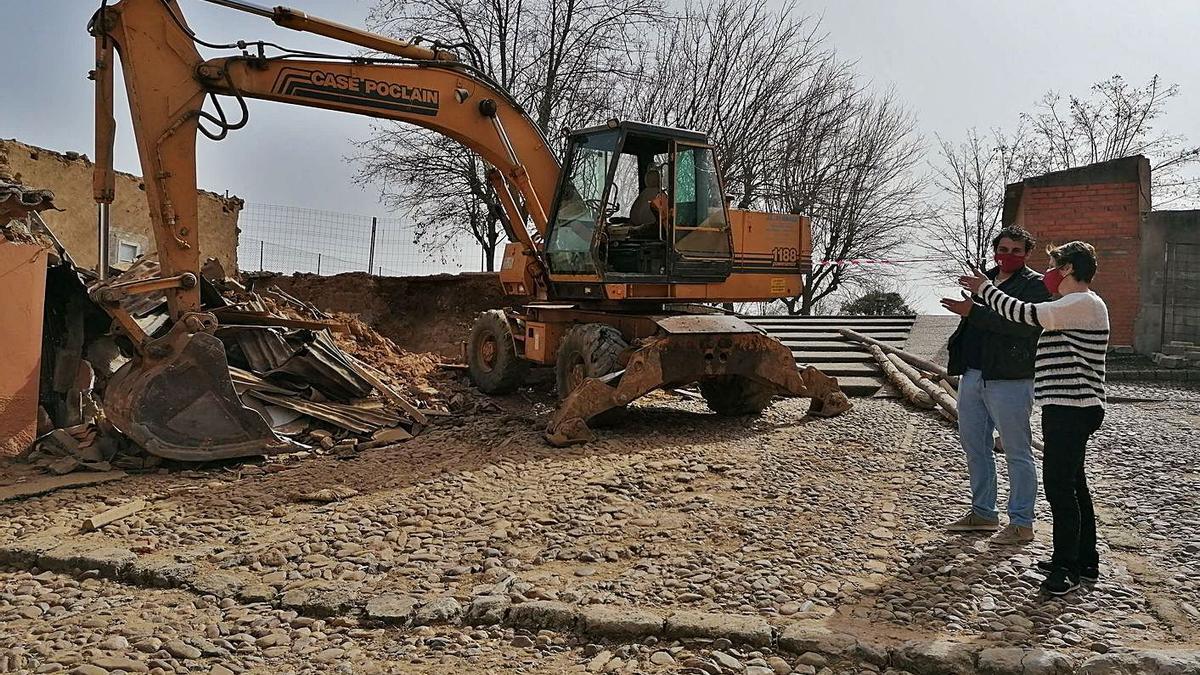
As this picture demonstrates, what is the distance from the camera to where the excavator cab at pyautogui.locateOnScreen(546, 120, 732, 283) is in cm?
809

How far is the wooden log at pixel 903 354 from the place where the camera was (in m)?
10.4

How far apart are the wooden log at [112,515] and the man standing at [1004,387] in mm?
4829

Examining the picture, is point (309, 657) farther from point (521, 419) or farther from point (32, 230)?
point (32, 230)

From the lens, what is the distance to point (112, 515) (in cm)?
511

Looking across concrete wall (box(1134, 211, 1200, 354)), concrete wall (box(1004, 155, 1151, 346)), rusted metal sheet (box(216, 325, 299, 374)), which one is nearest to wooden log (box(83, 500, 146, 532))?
rusted metal sheet (box(216, 325, 299, 374))

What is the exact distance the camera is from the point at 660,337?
7.61 meters

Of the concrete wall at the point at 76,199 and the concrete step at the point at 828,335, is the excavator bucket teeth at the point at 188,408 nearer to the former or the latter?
the concrete wall at the point at 76,199

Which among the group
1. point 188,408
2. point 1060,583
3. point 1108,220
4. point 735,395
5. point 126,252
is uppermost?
point 1108,220

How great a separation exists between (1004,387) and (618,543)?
86.7 inches

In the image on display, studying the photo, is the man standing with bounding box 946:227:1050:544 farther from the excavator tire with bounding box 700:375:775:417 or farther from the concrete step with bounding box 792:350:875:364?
the concrete step with bounding box 792:350:875:364

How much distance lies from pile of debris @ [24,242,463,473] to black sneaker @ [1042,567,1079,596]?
5.25 meters

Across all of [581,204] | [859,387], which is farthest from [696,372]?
[859,387]

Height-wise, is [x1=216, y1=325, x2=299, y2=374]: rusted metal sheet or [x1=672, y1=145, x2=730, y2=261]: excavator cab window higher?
[x1=672, y1=145, x2=730, y2=261]: excavator cab window

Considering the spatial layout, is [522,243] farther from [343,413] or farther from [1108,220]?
[1108,220]
